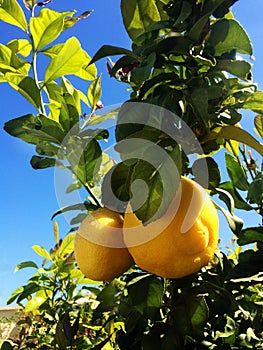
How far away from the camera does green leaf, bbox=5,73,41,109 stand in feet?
3.20

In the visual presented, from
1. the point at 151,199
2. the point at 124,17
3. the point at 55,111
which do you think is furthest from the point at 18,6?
the point at 151,199

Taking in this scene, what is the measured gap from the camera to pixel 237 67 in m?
0.69

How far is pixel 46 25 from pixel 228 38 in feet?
2.01

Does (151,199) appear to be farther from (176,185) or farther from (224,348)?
(224,348)

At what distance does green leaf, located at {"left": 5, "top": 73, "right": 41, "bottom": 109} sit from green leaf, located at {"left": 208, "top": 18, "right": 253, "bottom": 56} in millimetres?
457

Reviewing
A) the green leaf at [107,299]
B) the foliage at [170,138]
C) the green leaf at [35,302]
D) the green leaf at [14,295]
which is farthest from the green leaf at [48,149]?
the green leaf at [14,295]

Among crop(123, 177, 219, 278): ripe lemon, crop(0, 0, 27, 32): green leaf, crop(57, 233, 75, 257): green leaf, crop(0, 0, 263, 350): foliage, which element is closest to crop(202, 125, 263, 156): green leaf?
crop(0, 0, 263, 350): foliage

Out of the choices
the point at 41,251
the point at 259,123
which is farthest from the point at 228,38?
the point at 41,251

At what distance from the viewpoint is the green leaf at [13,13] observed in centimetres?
117

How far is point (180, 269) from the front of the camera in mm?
696

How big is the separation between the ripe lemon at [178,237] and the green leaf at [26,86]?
450mm

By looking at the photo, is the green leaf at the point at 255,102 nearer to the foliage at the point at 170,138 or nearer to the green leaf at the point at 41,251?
the foliage at the point at 170,138

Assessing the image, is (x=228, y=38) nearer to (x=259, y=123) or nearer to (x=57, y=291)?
(x=259, y=123)

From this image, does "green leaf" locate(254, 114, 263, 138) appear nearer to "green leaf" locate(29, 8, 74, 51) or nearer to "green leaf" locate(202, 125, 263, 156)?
"green leaf" locate(202, 125, 263, 156)
